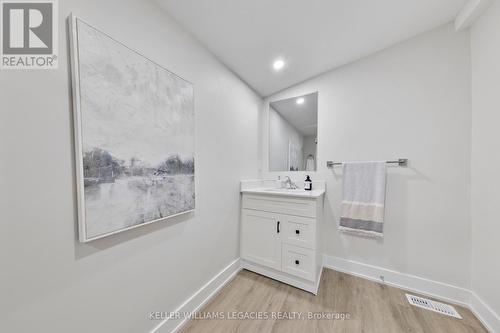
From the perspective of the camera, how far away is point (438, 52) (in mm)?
1577

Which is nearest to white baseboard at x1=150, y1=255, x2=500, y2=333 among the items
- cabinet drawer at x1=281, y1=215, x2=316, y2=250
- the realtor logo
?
cabinet drawer at x1=281, y1=215, x2=316, y2=250

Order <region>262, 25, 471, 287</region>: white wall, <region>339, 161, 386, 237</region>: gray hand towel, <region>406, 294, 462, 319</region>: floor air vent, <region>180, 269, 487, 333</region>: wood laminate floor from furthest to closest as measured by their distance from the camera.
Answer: <region>339, 161, 386, 237</region>: gray hand towel, <region>262, 25, 471, 287</region>: white wall, <region>406, 294, 462, 319</region>: floor air vent, <region>180, 269, 487, 333</region>: wood laminate floor

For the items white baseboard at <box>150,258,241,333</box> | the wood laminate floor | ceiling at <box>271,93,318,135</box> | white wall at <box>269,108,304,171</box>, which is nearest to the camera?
white baseboard at <box>150,258,241,333</box>

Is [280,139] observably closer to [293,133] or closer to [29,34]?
[293,133]

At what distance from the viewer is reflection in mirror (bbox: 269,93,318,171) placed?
221 centimetres

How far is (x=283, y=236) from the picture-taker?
1.70 m

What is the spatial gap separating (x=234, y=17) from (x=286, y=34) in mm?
458

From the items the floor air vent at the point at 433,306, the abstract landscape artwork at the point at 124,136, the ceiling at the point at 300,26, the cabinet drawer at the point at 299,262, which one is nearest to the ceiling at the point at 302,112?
the ceiling at the point at 300,26

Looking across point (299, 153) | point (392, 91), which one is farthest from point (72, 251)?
point (392, 91)

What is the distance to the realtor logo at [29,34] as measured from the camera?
2.12 feet

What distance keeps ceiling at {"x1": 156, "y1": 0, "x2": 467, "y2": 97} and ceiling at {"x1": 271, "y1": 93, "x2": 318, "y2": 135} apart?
0.44m

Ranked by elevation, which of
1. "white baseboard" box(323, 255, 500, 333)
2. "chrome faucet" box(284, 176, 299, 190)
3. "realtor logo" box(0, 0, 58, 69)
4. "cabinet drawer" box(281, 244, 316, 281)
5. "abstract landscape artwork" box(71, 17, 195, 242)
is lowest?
"white baseboard" box(323, 255, 500, 333)

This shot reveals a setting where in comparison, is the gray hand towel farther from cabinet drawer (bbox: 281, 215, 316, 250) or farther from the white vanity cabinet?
cabinet drawer (bbox: 281, 215, 316, 250)

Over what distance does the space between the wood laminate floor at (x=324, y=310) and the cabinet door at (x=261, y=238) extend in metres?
0.21
